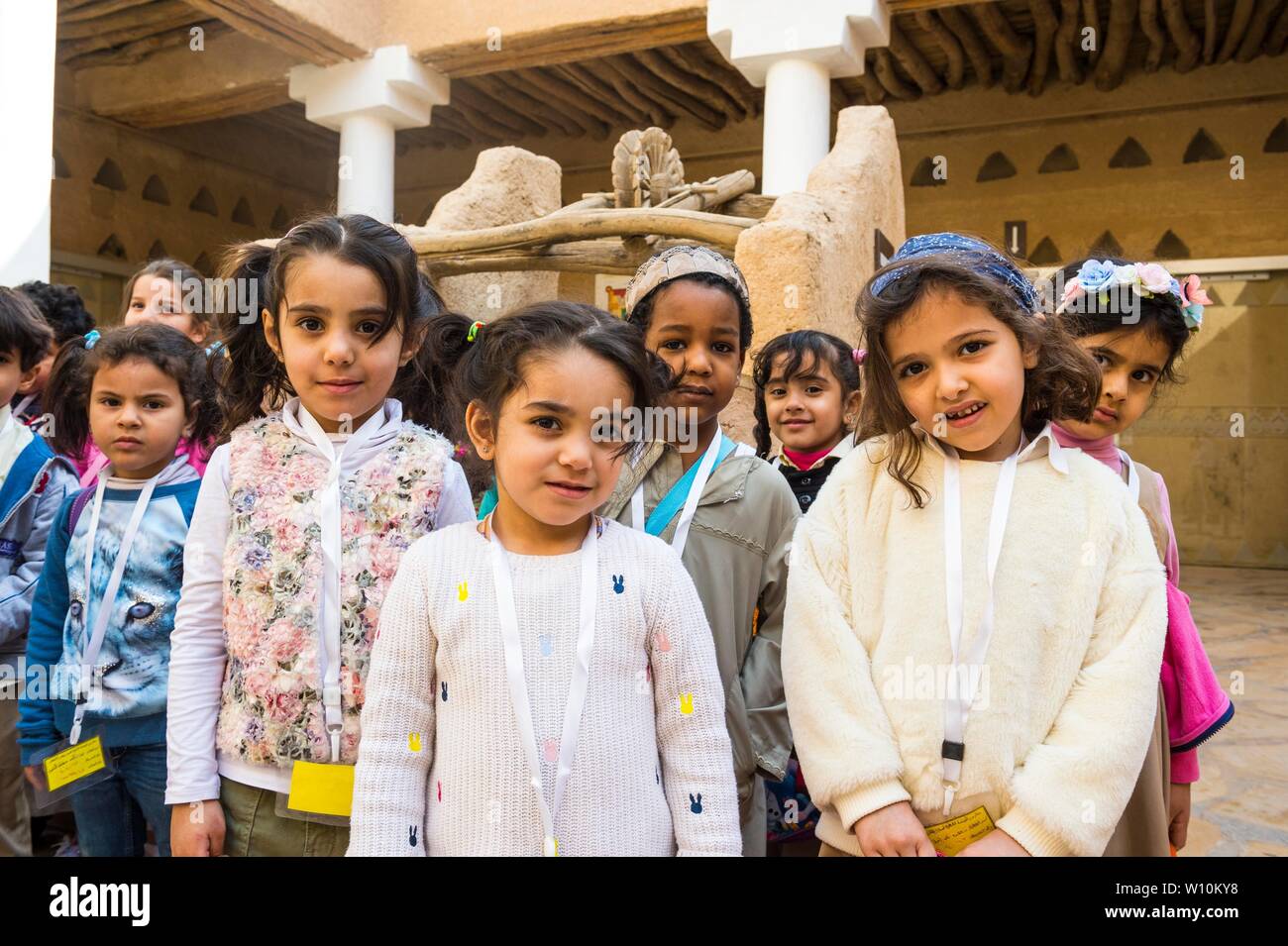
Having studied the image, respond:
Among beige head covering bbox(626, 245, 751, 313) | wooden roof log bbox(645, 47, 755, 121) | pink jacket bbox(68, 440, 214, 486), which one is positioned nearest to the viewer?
beige head covering bbox(626, 245, 751, 313)

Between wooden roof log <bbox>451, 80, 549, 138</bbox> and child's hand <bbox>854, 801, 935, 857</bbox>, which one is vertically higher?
wooden roof log <bbox>451, 80, 549, 138</bbox>

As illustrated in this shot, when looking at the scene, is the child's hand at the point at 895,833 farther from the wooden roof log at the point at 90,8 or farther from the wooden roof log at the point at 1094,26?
→ the wooden roof log at the point at 90,8

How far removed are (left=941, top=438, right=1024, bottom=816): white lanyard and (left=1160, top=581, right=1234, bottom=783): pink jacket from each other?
1.70ft

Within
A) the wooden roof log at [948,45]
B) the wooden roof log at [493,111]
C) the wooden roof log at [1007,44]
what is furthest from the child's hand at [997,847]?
the wooden roof log at [493,111]

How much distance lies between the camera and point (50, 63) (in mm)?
5754

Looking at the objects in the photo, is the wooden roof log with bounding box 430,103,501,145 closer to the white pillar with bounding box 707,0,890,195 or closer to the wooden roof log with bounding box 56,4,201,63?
the wooden roof log with bounding box 56,4,201,63

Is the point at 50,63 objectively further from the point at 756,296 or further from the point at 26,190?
the point at 756,296

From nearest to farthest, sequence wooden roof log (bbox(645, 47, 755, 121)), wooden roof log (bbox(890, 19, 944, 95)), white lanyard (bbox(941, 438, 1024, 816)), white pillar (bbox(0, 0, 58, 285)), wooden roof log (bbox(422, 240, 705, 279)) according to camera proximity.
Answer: white lanyard (bbox(941, 438, 1024, 816))
white pillar (bbox(0, 0, 58, 285))
wooden roof log (bbox(422, 240, 705, 279))
wooden roof log (bbox(890, 19, 944, 95))
wooden roof log (bbox(645, 47, 755, 121))

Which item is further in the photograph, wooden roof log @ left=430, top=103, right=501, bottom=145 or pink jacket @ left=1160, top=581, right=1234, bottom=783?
wooden roof log @ left=430, top=103, right=501, bottom=145

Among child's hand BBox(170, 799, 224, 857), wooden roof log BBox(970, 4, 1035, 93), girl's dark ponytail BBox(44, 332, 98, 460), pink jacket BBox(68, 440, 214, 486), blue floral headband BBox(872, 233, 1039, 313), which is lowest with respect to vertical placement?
child's hand BBox(170, 799, 224, 857)

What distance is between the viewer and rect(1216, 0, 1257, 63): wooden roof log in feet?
28.2

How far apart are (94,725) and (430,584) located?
106cm

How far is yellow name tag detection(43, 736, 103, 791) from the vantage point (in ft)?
6.97

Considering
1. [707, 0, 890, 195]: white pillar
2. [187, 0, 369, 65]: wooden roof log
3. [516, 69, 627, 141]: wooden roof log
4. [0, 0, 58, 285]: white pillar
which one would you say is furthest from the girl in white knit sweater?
[516, 69, 627, 141]: wooden roof log
